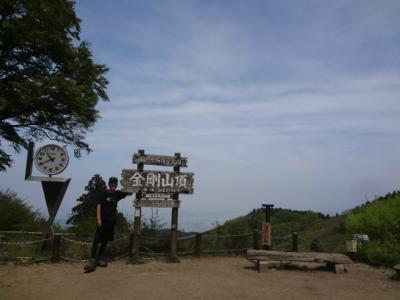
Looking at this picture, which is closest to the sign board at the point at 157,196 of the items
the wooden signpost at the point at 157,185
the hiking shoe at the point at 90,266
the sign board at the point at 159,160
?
the wooden signpost at the point at 157,185

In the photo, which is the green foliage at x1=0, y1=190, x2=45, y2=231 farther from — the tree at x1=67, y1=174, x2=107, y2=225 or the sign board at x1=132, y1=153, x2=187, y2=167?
the sign board at x1=132, y1=153, x2=187, y2=167

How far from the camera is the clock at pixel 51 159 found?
11.3 metres

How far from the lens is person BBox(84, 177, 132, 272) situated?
29.5ft

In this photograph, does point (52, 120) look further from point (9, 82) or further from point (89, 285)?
point (89, 285)

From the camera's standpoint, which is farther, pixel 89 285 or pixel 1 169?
pixel 1 169

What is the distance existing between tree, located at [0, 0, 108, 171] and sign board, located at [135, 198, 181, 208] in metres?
5.26

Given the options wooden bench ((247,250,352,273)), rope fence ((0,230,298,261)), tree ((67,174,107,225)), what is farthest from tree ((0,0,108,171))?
wooden bench ((247,250,352,273))

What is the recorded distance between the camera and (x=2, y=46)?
47.2ft

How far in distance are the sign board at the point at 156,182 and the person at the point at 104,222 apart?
3.46 ft

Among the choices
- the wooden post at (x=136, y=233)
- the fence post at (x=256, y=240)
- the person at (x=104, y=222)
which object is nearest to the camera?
the person at (x=104, y=222)

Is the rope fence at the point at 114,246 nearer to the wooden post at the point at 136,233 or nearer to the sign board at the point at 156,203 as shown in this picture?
the wooden post at the point at 136,233

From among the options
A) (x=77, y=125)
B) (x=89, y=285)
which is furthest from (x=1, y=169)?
(x=89, y=285)

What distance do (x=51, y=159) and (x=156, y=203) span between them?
3.34 meters

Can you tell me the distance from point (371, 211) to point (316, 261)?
4.99 meters
